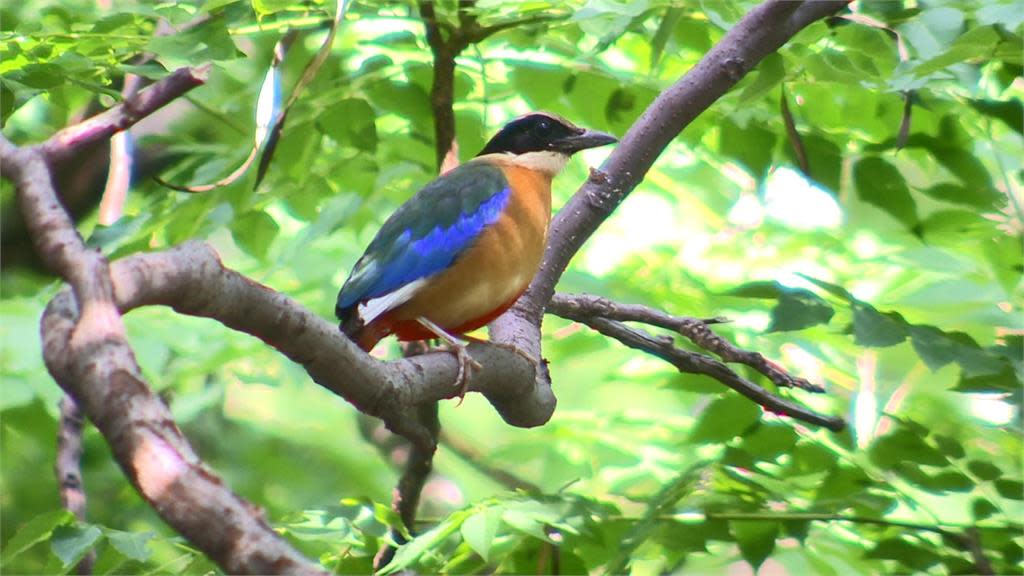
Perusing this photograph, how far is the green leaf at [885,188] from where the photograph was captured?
4117 mm

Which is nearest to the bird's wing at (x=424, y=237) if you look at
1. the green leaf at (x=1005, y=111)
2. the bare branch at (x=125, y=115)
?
the bare branch at (x=125, y=115)

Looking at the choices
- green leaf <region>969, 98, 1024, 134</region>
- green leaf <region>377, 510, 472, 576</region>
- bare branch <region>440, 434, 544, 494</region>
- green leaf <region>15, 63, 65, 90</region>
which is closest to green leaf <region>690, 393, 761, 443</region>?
green leaf <region>377, 510, 472, 576</region>

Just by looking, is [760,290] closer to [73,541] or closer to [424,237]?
[424,237]

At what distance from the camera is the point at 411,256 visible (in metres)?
4.07

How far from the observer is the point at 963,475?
11.4 ft

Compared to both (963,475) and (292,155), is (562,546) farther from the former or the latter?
(292,155)

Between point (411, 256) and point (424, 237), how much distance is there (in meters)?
0.11

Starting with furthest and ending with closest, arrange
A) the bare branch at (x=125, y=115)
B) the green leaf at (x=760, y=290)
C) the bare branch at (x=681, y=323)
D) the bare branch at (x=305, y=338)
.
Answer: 1. the bare branch at (x=125, y=115)
2. the bare branch at (x=681, y=323)
3. the green leaf at (x=760, y=290)
4. the bare branch at (x=305, y=338)

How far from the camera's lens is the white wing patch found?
3865 millimetres

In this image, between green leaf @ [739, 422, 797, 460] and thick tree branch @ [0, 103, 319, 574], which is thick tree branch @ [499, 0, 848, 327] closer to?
green leaf @ [739, 422, 797, 460]

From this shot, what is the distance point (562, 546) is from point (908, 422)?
1041 millimetres

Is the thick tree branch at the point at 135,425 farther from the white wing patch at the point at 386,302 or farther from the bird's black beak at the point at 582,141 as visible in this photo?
the bird's black beak at the point at 582,141

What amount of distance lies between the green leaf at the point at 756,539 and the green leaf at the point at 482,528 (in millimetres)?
A: 771

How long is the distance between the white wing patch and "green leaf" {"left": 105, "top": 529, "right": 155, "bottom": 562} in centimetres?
100
